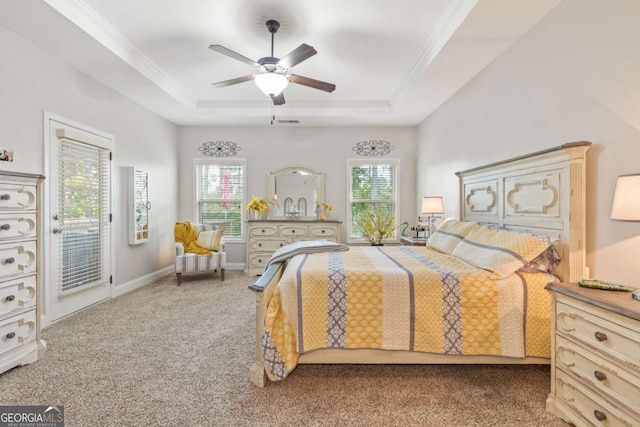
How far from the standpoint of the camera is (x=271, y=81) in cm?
273

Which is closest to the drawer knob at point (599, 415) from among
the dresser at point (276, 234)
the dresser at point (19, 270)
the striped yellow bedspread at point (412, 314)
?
the striped yellow bedspread at point (412, 314)

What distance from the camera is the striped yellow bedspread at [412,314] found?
1955mm

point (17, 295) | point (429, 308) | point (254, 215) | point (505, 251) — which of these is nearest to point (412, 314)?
point (429, 308)

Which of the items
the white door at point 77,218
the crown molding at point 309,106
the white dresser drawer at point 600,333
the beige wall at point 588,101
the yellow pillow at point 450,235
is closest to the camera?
the white dresser drawer at point 600,333

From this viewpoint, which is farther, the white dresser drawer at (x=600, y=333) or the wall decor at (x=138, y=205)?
the wall decor at (x=138, y=205)

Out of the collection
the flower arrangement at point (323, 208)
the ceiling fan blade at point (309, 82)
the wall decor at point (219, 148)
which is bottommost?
the flower arrangement at point (323, 208)

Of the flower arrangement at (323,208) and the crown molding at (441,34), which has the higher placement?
the crown molding at (441,34)

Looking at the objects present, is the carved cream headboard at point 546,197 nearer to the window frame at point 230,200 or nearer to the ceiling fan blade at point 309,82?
the ceiling fan blade at point 309,82

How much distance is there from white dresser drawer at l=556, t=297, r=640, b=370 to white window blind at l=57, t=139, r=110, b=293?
170 inches

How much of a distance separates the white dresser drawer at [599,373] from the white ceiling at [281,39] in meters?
2.32

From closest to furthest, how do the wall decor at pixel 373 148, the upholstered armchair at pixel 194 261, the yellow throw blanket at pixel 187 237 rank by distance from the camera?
the upholstered armchair at pixel 194 261 → the yellow throw blanket at pixel 187 237 → the wall decor at pixel 373 148

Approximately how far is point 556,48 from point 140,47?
12.5 feet

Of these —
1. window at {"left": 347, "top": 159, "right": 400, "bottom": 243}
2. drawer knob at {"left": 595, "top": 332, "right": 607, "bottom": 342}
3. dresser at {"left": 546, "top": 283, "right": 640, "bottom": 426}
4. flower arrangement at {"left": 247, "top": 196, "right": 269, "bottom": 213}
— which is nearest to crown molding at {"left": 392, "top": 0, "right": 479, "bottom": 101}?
window at {"left": 347, "top": 159, "right": 400, "bottom": 243}

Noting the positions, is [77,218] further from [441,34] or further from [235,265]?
[441,34]
